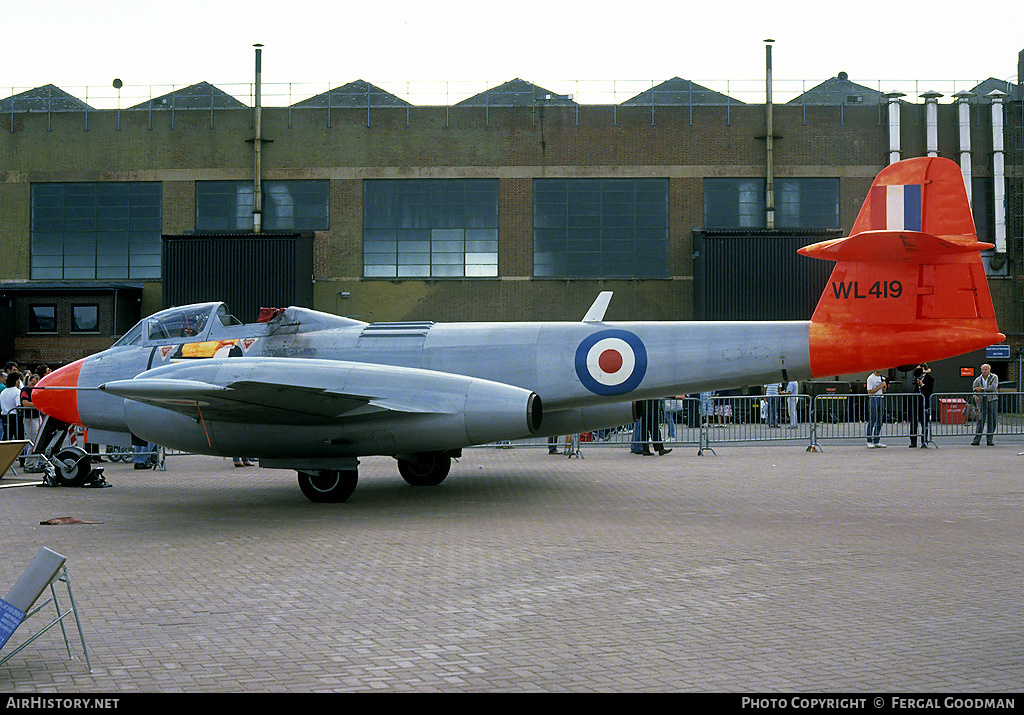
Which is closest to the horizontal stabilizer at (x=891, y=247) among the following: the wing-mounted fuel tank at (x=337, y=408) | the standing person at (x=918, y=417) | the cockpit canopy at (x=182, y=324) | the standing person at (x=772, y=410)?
the wing-mounted fuel tank at (x=337, y=408)

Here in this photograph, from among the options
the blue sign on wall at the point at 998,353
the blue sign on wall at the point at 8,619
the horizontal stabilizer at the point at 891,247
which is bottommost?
the blue sign on wall at the point at 8,619

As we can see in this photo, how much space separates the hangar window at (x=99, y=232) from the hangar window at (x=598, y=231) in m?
16.3

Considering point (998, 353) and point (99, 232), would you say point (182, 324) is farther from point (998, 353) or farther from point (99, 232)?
point (998, 353)

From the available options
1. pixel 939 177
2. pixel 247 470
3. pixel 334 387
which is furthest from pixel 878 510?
pixel 247 470

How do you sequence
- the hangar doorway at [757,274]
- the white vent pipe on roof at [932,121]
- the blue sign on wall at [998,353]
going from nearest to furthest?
the hangar doorway at [757,274] < the blue sign on wall at [998,353] < the white vent pipe on roof at [932,121]

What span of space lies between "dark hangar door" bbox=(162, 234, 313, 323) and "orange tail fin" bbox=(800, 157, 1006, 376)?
92.9 ft

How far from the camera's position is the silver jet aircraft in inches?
463

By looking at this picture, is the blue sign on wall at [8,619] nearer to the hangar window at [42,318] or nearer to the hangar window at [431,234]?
the hangar window at [431,234]

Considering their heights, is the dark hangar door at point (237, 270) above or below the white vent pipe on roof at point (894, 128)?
below

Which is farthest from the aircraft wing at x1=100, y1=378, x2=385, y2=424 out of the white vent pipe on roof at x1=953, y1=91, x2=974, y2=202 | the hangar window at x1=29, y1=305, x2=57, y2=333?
the white vent pipe on roof at x1=953, y1=91, x2=974, y2=202

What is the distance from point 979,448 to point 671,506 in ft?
44.8

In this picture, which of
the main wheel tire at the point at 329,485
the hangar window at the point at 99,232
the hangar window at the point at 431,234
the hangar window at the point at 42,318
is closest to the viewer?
the main wheel tire at the point at 329,485

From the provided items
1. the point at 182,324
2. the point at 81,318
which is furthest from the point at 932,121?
the point at 81,318

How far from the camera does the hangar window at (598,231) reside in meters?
38.1
